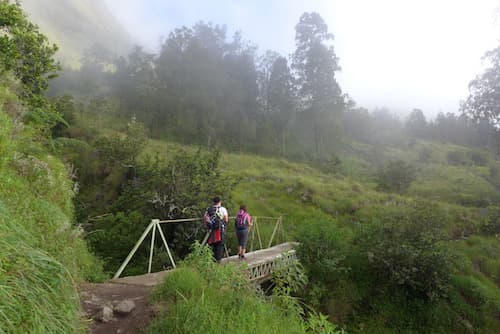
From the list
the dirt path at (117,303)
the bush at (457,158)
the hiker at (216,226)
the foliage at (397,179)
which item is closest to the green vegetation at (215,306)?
the dirt path at (117,303)

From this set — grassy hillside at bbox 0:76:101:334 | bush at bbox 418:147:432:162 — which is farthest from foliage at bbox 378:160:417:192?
bush at bbox 418:147:432:162

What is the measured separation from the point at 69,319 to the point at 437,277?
9.90 meters

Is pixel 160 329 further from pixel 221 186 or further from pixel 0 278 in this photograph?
pixel 221 186

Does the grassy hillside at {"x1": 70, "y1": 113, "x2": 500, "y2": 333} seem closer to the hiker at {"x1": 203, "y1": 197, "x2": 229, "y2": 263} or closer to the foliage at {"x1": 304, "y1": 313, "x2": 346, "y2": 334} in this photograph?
the hiker at {"x1": 203, "y1": 197, "x2": 229, "y2": 263}

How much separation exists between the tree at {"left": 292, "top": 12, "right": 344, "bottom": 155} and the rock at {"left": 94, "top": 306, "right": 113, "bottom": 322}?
27539mm

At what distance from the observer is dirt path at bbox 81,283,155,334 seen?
3.57 m

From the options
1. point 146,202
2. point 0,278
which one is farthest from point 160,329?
point 146,202

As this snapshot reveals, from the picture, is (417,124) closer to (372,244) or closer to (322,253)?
(372,244)

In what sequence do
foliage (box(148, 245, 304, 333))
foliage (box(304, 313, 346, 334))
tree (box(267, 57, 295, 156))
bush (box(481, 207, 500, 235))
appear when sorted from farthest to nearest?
tree (box(267, 57, 295, 156)), bush (box(481, 207, 500, 235)), foliage (box(304, 313, 346, 334)), foliage (box(148, 245, 304, 333))

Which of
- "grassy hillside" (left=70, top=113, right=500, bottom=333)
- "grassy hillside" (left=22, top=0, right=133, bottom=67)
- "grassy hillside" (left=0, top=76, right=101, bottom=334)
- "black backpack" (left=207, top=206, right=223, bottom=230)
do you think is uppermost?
"grassy hillside" (left=22, top=0, right=133, bottom=67)

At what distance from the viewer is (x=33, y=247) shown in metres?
2.73

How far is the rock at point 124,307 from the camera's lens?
394 cm

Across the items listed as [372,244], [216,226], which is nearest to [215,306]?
[216,226]

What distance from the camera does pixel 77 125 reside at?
1867 cm
